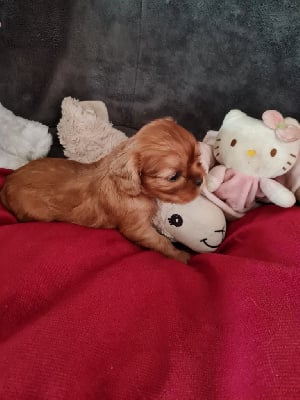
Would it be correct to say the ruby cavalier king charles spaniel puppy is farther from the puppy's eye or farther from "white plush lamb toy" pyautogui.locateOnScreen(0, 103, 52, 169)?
"white plush lamb toy" pyautogui.locateOnScreen(0, 103, 52, 169)

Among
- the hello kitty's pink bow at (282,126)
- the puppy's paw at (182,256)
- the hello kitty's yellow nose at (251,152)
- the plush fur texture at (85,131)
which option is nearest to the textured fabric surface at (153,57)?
the plush fur texture at (85,131)

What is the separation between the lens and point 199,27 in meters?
1.69

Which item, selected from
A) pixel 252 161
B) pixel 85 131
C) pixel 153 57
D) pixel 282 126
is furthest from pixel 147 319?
pixel 153 57

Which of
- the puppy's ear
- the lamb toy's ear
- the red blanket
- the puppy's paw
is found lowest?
the puppy's paw

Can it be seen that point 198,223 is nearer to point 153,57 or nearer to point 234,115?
point 234,115

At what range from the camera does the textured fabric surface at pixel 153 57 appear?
164 centimetres

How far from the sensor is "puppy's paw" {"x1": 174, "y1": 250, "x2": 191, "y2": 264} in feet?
5.37

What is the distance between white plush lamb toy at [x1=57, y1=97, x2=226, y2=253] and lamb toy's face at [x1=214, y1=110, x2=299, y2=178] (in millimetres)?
119

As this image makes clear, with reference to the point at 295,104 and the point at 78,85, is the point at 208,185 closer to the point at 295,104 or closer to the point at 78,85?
the point at 295,104

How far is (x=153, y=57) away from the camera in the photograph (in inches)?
72.2

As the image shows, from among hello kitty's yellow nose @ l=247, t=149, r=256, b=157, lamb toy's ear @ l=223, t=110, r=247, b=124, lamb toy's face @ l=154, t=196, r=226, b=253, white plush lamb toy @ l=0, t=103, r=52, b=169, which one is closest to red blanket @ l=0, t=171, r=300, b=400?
lamb toy's face @ l=154, t=196, r=226, b=253

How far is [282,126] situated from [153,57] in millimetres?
641

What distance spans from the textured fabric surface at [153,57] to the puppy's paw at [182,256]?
55 centimetres

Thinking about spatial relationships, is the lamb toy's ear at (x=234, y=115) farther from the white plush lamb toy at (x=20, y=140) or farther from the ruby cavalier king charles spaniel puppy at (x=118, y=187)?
the white plush lamb toy at (x=20, y=140)
